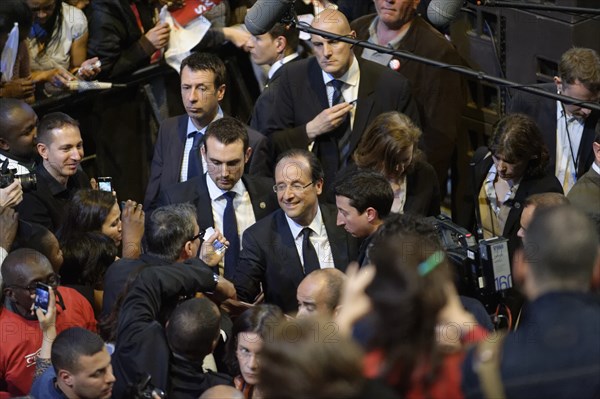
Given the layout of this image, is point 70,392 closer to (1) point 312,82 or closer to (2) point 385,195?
(2) point 385,195

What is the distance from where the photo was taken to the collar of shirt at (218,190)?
19.1 ft

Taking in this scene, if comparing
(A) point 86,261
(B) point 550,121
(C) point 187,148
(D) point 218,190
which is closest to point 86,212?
(A) point 86,261

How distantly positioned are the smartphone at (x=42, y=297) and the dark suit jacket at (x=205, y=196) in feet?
3.77

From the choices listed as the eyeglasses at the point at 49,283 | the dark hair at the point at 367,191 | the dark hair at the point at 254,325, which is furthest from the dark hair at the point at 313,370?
the dark hair at the point at 367,191

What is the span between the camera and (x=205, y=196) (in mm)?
5809

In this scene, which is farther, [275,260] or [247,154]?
[247,154]

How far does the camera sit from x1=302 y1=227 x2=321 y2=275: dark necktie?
545 cm

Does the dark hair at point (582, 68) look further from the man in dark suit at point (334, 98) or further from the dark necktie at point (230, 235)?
the dark necktie at point (230, 235)

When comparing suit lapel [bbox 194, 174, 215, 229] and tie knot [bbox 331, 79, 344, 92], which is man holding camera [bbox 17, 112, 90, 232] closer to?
suit lapel [bbox 194, 174, 215, 229]

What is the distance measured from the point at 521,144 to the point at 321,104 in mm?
1300

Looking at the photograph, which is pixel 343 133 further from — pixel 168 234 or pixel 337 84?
pixel 168 234

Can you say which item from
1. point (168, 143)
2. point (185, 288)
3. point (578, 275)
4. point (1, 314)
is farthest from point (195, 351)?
point (168, 143)

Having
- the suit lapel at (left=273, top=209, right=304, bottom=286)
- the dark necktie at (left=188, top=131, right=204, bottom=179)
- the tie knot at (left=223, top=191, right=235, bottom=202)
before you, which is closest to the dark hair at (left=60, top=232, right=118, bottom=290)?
the tie knot at (left=223, top=191, right=235, bottom=202)

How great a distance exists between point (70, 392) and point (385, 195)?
177cm
